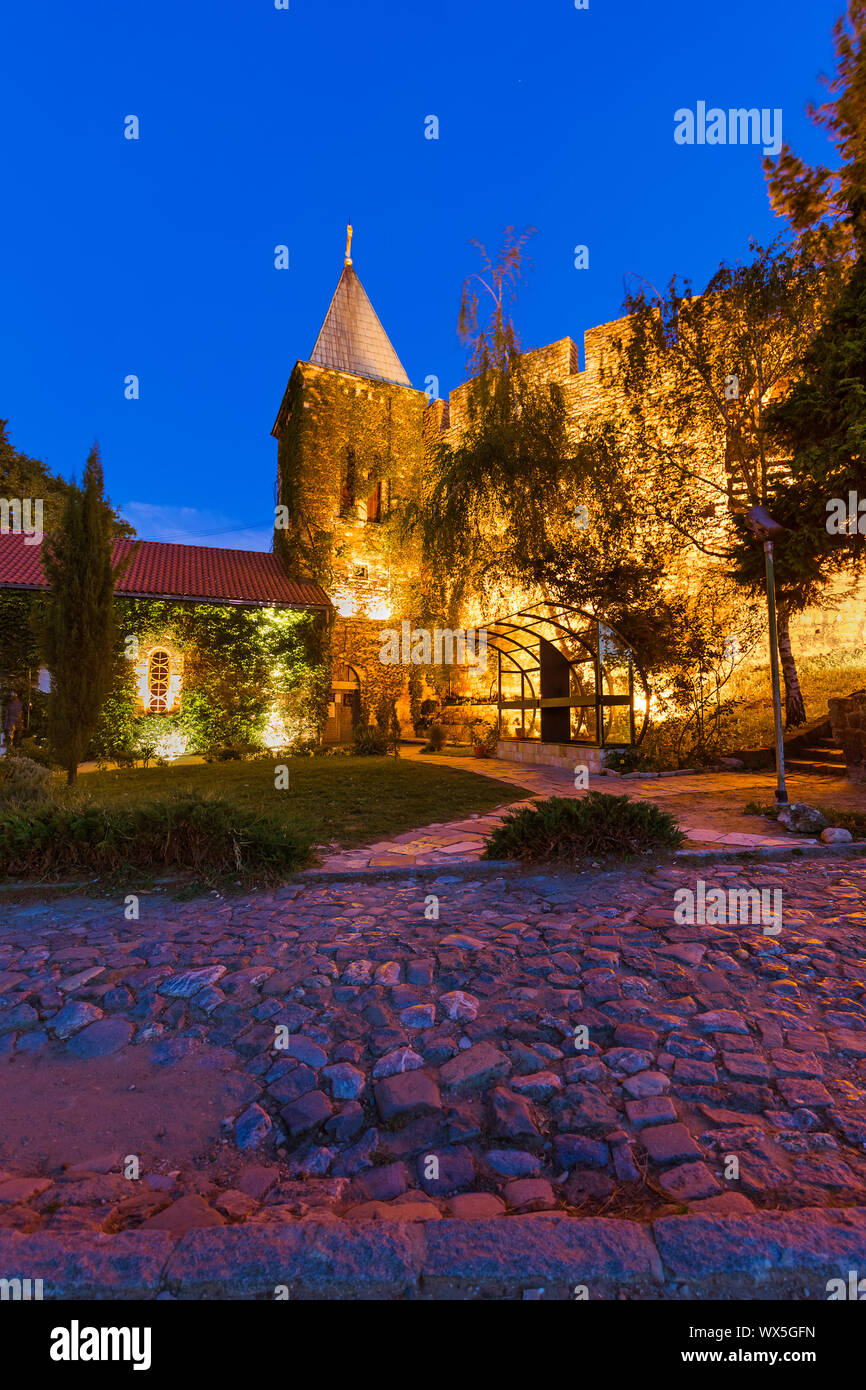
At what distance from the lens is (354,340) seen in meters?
24.2

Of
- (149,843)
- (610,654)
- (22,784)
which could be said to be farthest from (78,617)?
(610,654)

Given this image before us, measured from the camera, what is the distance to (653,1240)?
149 centimetres

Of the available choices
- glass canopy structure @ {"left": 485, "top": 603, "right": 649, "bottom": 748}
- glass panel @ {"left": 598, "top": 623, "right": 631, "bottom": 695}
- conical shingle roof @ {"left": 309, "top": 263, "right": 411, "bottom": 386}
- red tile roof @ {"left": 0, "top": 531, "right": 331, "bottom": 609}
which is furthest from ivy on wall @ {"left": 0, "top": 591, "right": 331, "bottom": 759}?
conical shingle roof @ {"left": 309, "top": 263, "right": 411, "bottom": 386}

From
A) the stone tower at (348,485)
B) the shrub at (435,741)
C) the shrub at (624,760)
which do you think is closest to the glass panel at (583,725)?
the shrub at (624,760)

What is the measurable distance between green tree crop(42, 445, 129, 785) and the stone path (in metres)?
5.79

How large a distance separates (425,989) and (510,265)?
15.3 m

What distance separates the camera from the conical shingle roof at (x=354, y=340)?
2341 cm

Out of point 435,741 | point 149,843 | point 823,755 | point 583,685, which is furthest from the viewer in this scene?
point 435,741

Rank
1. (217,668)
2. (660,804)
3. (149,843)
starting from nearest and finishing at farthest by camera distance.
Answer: (149,843), (660,804), (217,668)

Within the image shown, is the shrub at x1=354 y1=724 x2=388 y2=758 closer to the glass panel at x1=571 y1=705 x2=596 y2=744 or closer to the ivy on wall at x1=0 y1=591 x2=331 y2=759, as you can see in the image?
the ivy on wall at x1=0 y1=591 x2=331 y2=759

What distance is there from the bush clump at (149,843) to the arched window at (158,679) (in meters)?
13.0

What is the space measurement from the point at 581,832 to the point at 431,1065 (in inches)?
121

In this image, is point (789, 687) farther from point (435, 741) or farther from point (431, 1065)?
point (431, 1065)

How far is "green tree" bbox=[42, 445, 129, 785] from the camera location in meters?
9.21
